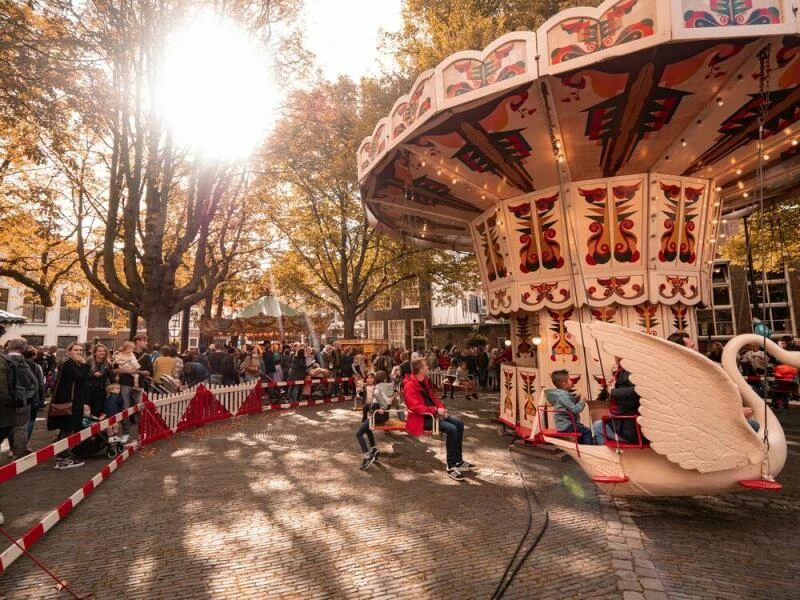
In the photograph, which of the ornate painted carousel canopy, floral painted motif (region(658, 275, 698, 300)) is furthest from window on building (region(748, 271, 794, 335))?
floral painted motif (region(658, 275, 698, 300))

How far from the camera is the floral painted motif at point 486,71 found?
527 cm

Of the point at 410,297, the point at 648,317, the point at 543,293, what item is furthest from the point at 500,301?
the point at 410,297

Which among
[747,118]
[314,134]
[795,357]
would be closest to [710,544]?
[795,357]

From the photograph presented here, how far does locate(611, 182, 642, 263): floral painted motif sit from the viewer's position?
26.1 feet

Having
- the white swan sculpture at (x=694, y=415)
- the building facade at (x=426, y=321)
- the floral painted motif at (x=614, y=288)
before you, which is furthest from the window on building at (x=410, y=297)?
the white swan sculpture at (x=694, y=415)

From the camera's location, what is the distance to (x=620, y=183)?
26.3ft

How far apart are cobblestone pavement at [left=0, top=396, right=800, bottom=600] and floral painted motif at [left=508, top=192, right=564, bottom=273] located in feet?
12.0

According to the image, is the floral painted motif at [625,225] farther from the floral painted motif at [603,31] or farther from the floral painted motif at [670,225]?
the floral painted motif at [603,31]

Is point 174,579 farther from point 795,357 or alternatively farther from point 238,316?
point 238,316

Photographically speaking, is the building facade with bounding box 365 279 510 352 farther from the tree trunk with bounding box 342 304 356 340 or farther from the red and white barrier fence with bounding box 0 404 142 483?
the red and white barrier fence with bounding box 0 404 142 483

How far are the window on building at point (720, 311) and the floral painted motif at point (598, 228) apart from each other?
62.1ft

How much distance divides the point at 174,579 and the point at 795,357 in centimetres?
585

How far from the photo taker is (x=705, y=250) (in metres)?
8.23

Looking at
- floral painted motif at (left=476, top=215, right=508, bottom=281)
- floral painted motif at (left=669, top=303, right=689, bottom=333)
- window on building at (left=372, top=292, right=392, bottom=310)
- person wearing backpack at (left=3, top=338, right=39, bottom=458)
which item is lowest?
person wearing backpack at (left=3, top=338, right=39, bottom=458)
